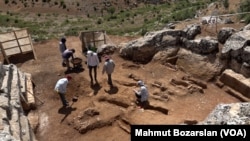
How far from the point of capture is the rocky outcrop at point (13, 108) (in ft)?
39.0

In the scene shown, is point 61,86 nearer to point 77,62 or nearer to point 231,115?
point 77,62

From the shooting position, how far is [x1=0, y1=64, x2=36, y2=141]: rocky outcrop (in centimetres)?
1189

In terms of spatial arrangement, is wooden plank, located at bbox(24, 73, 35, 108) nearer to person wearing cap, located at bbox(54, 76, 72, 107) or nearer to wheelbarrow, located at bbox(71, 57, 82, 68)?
person wearing cap, located at bbox(54, 76, 72, 107)

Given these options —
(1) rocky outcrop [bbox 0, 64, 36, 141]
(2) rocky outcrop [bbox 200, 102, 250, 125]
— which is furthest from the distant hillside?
(2) rocky outcrop [bbox 200, 102, 250, 125]

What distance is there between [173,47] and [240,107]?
398 inches

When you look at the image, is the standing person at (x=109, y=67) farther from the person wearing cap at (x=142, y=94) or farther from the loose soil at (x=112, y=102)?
the person wearing cap at (x=142, y=94)

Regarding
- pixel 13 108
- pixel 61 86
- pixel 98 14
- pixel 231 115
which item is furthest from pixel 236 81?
pixel 98 14

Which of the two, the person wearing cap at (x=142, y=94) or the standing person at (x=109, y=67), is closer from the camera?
the person wearing cap at (x=142, y=94)

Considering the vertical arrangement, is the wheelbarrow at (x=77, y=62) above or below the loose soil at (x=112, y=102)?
above

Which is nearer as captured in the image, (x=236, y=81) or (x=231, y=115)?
(x=231, y=115)

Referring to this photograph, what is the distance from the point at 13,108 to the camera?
13734mm

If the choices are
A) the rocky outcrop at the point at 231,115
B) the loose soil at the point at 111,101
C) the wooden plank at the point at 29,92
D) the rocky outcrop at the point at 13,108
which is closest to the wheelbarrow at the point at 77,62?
the loose soil at the point at 111,101

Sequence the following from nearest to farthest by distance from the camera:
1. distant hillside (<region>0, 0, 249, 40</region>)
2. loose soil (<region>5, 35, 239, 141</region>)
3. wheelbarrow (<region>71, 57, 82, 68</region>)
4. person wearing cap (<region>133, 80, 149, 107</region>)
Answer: loose soil (<region>5, 35, 239, 141</region>), person wearing cap (<region>133, 80, 149, 107</region>), wheelbarrow (<region>71, 57, 82, 68</region>), distant hillside (<region>0, 0, 249, 40</region>)

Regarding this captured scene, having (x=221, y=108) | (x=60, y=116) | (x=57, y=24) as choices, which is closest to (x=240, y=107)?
(x=221, y=108)
